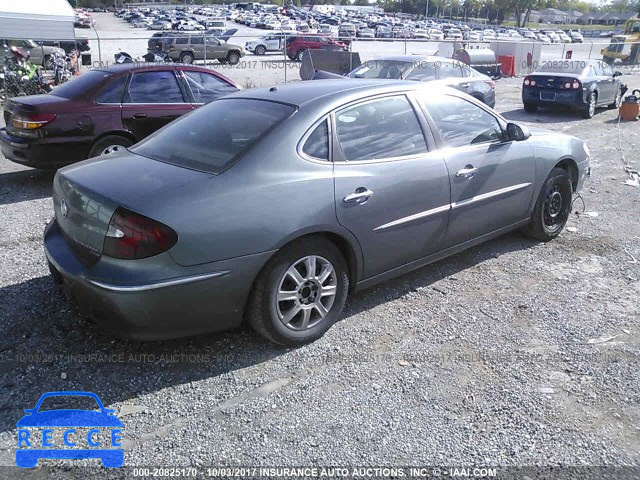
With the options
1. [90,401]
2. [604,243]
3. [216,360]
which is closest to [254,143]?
[216,360]

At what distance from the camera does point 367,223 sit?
3.71 m

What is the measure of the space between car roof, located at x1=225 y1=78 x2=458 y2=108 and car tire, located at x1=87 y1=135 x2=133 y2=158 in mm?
3533

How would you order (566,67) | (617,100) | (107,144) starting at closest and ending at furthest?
(107,144)
(566,67)
(617,100)

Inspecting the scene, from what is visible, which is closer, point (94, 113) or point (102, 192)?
point (102, 192)

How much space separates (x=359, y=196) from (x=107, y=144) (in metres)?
4.77

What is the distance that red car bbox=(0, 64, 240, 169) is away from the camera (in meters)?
6.81

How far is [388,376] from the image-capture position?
3.32m

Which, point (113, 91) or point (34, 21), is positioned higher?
point (34, 21)

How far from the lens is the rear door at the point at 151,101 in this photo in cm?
737

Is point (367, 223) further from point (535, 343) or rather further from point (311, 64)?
point (311, 64)

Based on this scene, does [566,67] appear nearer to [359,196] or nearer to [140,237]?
[359,196]

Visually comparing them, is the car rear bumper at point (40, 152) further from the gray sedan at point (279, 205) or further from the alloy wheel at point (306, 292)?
the alloy wheel at point (306, 292)

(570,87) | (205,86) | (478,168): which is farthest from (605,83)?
(478,168)

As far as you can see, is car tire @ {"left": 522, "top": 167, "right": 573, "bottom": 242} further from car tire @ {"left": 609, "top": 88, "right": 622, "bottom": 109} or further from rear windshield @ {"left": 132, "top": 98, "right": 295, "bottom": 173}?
car tire @ {"left": 609, "top": 88, "right": 622, "bottom": 109}
